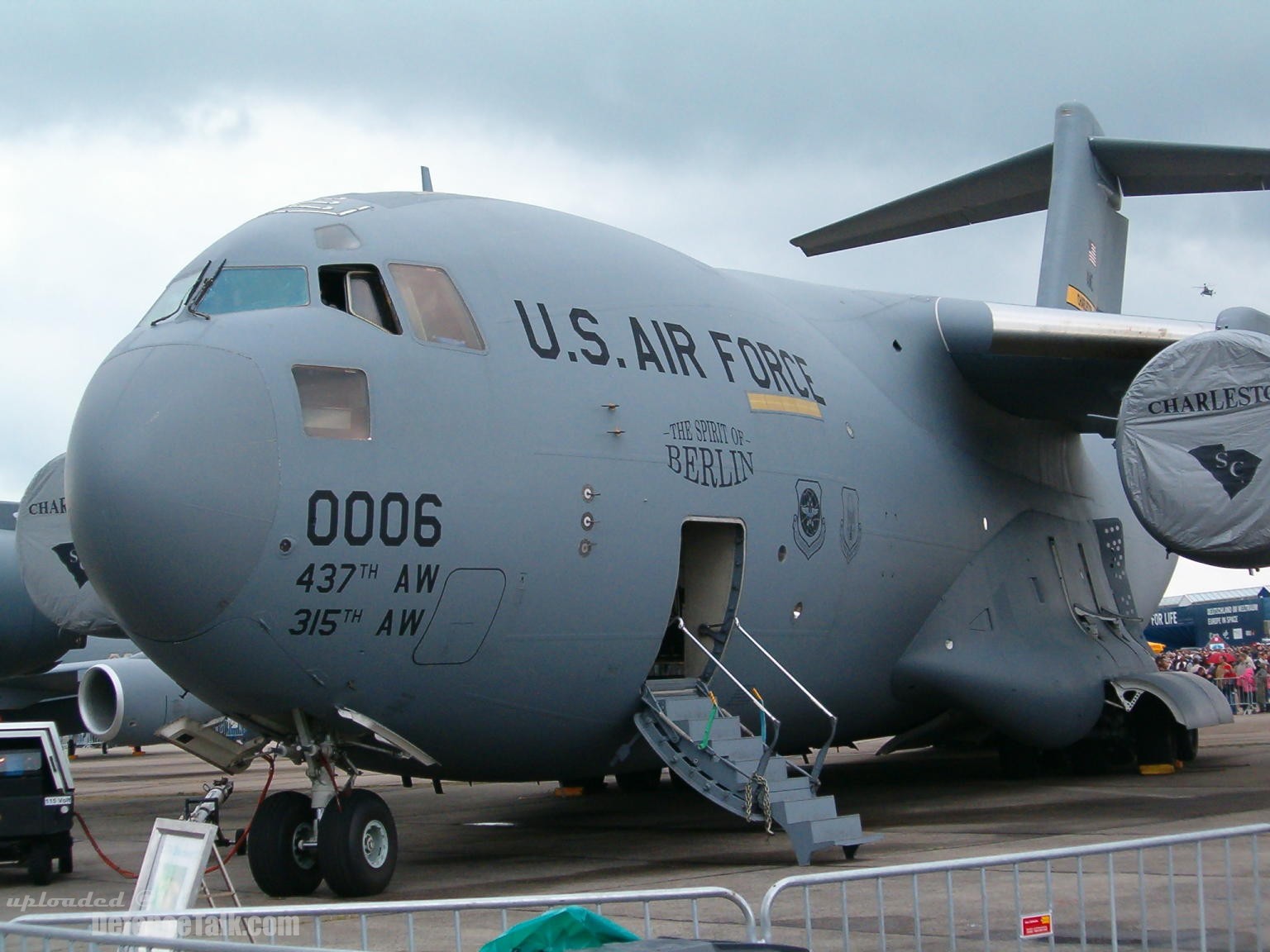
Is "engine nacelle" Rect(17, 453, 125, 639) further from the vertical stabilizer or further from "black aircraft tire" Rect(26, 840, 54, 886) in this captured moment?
the vertical stabilizer

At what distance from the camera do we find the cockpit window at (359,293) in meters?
8.30

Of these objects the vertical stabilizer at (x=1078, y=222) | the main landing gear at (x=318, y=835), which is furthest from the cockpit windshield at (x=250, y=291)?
the vertical stabilizer at (x=1078, y=222)

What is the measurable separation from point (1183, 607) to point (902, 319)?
4999 centimetres

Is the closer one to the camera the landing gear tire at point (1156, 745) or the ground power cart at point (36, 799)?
the ground power cart at point (36, 799)

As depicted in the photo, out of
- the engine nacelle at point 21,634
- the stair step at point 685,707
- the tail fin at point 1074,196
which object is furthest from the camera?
the engine nacelle at point 21,634

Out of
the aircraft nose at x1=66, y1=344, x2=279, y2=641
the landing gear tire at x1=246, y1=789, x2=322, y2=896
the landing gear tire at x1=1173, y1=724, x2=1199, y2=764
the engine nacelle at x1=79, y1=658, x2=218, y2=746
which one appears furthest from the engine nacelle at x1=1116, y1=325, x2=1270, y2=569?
the engine nacelle at x1=79, y1=658, x2=218, y2=746

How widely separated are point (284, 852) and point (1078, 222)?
11.7m

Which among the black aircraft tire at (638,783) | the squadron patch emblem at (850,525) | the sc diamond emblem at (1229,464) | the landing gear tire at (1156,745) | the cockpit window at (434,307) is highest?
the cockpit window at (434,307)

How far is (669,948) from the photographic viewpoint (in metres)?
2.98

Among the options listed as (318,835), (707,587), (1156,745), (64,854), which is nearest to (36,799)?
(64,854)

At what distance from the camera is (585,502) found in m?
8.73

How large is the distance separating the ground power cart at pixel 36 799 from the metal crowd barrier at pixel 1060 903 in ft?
17.2

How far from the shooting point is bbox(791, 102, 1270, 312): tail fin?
52.3 feet

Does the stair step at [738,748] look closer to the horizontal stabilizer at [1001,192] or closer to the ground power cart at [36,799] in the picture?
the ground power cart at [36,799]
